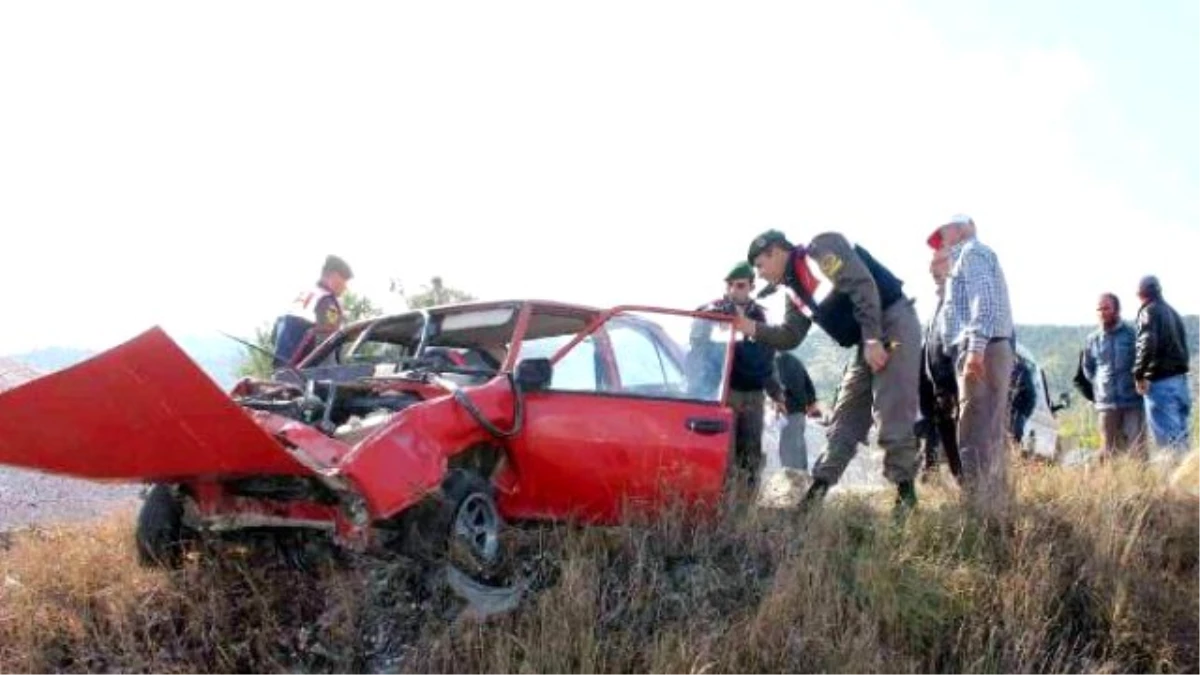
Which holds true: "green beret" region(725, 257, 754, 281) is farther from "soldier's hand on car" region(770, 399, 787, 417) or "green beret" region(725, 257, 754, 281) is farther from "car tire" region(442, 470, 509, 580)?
"car tire" region(442, 470, 509, 580)

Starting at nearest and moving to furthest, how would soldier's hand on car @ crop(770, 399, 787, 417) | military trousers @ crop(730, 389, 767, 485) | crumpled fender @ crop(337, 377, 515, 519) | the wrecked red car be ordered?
1. the wrecked red car
2. crumpled fender @ crop(337, 377, 515, 519)
3. military trousers @ crop(730, 389, 767, 485)
4. soldier's hand on car @ crop(770, 399, 787, 417)

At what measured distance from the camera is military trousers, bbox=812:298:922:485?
5.46 metres

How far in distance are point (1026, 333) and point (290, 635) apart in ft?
132

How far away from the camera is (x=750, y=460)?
611 centimetres

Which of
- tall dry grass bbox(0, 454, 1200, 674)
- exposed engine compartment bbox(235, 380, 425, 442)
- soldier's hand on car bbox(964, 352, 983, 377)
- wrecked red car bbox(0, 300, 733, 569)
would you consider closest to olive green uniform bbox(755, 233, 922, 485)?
soldier's hand on car bbox(964, 352, 983, 377)

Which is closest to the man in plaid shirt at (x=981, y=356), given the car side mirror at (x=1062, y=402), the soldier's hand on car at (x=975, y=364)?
the soldier's hand on car at (x=975, y=364)

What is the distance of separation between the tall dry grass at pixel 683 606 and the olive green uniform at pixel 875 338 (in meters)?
0.47

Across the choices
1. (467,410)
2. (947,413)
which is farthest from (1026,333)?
(467,410)

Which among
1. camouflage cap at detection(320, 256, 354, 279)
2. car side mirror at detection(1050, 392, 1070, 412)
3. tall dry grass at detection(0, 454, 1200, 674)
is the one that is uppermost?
camouflage cap at detection(320, 256, 354, 279)

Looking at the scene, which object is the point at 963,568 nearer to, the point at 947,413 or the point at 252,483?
the point at 947,413

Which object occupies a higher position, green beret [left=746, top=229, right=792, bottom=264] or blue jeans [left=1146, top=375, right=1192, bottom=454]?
green beret [left=746, top=229, right=792, bottom=264]

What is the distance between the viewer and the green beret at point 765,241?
5520 millimetres

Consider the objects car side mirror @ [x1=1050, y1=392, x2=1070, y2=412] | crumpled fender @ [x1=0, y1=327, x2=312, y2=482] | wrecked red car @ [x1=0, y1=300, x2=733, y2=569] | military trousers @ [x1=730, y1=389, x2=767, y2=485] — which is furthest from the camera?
car side mirror @ [x1=1050, y1=392, x2=1070, y2=412]

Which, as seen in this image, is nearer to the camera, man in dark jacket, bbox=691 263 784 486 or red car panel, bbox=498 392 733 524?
red car panel, bbox=498 392 733 524
